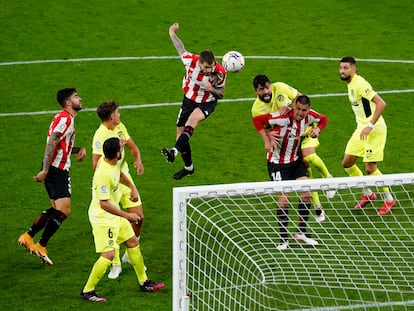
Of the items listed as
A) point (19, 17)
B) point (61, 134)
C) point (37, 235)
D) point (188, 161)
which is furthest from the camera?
point (19, 17)

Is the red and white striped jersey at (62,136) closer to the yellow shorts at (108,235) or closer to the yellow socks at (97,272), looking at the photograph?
the yellow shorts at (108,235)

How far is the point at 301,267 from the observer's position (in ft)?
35.2

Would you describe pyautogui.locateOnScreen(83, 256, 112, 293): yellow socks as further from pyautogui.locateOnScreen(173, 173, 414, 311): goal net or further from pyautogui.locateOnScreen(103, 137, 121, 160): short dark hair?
pyautogui.locateOnScreen(103, 137, 121, 160): short dark hair

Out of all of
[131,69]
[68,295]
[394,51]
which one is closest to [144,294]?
[68,295]

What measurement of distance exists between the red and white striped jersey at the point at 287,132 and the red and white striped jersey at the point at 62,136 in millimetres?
2150

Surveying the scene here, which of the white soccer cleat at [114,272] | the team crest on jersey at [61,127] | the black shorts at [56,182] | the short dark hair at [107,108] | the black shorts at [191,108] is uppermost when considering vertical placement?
the black shorts at [191,108]

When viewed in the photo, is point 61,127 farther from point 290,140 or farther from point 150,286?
point 290,140

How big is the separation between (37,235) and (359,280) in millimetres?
3885

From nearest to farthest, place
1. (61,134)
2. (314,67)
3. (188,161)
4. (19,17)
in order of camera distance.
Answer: (61,134) < (188,161) < (314,67) < (19,17)

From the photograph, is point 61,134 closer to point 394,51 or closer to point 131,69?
point 131,69

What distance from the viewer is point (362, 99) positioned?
12.5 metres

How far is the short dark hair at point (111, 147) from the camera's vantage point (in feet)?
32.8

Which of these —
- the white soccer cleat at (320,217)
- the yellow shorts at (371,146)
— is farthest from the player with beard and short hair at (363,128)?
the white soccer cleat at (320,217)

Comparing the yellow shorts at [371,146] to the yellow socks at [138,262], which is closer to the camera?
the yellow socks at [138,262]
